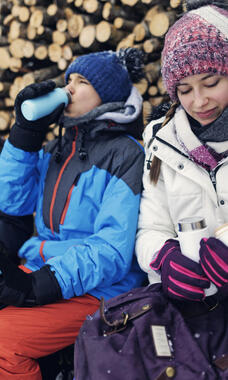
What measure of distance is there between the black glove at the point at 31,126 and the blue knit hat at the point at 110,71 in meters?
0.16

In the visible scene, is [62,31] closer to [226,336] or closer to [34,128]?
[34,128]

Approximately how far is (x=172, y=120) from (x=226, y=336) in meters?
0.76

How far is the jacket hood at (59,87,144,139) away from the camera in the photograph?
62.5 inches

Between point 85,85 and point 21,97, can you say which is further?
point 85,85

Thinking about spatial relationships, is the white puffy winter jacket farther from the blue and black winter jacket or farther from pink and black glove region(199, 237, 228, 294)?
pink and black glove region(199, 237, 228, 294)

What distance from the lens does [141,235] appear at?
56.0 inches

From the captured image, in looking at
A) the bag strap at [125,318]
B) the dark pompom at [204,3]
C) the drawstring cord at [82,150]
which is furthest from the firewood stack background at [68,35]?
the bag strap at [125,318]

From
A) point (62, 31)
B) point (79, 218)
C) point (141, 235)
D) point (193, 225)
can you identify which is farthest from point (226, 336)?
point (62, 31)

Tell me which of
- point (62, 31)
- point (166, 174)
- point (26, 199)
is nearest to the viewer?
point (166, 174)

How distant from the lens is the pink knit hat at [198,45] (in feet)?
3.84

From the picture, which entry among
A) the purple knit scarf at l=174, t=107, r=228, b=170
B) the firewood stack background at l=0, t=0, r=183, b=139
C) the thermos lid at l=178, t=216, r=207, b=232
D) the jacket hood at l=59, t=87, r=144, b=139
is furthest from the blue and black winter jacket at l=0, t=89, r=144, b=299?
the firewood stack background at l=0, t=0, r=183, b=139

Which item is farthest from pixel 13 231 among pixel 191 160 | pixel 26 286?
pixel 191 160

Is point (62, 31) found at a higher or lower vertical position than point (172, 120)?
higher

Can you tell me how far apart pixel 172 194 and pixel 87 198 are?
39cm
